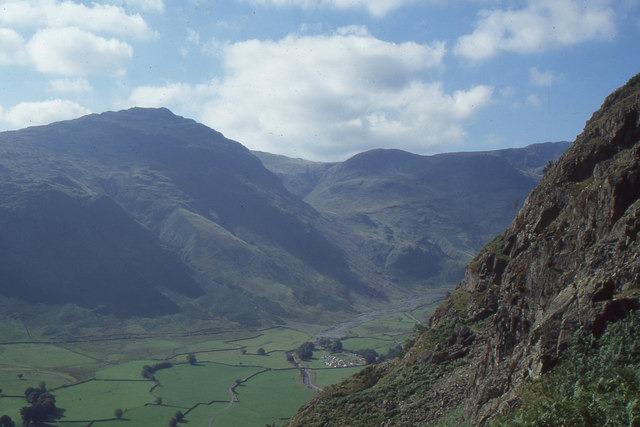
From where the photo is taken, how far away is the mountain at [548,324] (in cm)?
1391

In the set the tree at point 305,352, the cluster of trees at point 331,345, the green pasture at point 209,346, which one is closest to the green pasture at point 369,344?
the cluster of trees at point 331,345

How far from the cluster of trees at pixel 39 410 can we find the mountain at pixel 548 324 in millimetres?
80518

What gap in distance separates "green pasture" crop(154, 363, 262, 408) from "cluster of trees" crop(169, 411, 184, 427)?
8.45m

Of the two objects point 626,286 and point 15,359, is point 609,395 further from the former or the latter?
point 15,359

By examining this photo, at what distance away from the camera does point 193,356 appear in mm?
152750

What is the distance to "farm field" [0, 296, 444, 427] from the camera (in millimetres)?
96312

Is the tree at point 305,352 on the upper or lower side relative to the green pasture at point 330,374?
lower

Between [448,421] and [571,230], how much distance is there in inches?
459

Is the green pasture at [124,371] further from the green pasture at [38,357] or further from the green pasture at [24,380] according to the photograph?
the green pasture at [38,357]

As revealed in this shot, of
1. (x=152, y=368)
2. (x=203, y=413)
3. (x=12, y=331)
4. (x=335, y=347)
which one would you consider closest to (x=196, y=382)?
(x=152, y=368)

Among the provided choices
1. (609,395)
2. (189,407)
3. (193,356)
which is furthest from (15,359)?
(609,395)

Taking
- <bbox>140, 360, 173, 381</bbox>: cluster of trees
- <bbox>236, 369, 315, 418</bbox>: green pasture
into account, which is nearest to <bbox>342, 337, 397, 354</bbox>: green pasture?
<bbox>236, 369, 315, 418</bbox>: green pasture

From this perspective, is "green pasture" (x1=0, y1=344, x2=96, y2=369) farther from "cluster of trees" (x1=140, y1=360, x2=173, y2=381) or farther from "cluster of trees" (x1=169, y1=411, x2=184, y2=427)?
"cluster of trees" (x1=169, y1=411, x2=184, y2=427)

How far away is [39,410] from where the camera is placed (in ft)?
297
